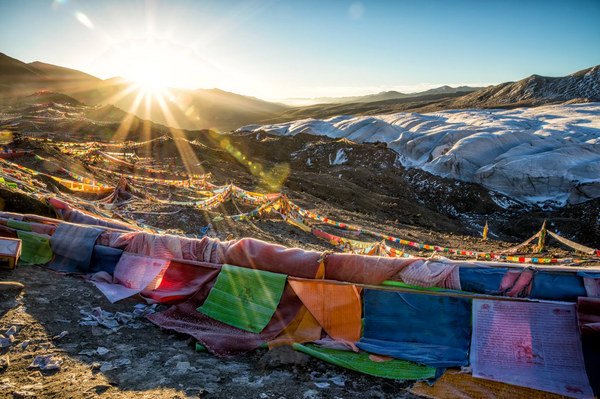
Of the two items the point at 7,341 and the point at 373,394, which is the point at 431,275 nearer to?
the point at 373,394

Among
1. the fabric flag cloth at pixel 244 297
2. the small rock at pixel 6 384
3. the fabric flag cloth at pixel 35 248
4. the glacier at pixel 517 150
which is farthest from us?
the glacier at pixel 517 150

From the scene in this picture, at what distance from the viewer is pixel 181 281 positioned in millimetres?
4184

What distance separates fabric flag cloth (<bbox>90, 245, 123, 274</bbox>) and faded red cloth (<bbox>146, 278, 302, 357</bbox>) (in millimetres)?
1326

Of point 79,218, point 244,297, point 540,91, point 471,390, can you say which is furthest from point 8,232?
point 540,91

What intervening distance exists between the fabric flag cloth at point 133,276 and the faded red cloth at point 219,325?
60 cm

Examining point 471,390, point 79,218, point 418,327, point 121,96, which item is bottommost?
point 471,390

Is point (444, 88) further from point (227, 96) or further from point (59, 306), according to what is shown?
point (59, 306)

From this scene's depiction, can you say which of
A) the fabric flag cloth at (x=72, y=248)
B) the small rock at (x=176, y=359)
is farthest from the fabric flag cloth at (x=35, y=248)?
the small rock at (x=176, y=359)

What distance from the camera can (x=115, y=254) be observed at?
459cm

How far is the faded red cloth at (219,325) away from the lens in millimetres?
3258

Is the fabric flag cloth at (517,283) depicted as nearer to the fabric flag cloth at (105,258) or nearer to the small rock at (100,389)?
the small rock at (100,389)

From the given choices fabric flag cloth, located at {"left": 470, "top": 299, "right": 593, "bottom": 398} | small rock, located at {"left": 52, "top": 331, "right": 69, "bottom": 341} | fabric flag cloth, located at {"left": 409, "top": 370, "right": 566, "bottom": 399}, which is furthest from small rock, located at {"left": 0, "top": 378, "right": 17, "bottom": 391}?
fabric flag cloth, located at {"left": 470, "top": 299, "right": 593, "bottom": 398}

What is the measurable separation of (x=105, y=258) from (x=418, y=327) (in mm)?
4152

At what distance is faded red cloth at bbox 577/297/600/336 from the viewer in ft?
8.71
